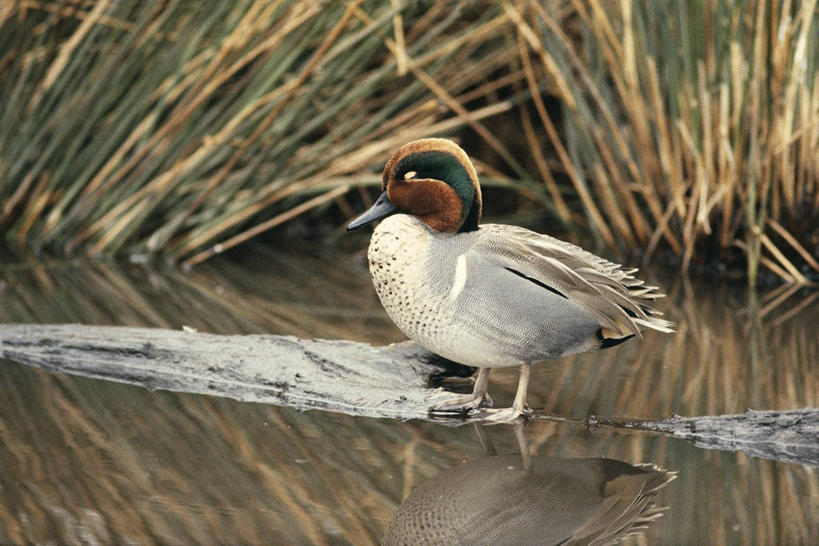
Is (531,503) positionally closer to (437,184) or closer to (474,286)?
(474,286)

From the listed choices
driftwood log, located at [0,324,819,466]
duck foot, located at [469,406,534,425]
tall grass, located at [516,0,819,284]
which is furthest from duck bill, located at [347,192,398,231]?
tall grass, located at [516,0,819,284]

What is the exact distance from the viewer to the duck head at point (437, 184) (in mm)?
2506

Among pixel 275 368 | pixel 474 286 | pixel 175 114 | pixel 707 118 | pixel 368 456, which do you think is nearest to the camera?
pixel 368 456

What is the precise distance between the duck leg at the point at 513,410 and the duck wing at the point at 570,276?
0.20 metres

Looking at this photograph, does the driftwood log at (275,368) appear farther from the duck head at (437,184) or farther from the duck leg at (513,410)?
the duck head at (437,184)

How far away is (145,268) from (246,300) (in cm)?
68

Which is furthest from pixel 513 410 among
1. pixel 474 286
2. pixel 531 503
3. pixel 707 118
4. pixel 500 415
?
pixel 707 118

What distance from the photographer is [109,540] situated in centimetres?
176

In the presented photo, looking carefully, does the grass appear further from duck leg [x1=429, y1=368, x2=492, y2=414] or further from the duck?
duck leg [x1=429, y1=368, x2=492, y2=414]

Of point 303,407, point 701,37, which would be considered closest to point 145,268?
point 303,407

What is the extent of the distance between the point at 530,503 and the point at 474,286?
0.60 metres

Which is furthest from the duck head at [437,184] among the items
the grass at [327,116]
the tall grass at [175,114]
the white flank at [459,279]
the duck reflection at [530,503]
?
the tall grass at [175,114]

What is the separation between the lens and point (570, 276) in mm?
2473

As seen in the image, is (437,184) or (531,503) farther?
Result: (437,184)
